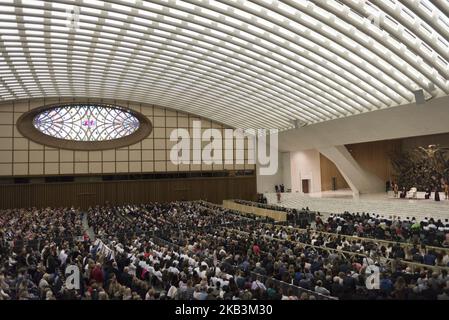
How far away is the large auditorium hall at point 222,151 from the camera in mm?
9583

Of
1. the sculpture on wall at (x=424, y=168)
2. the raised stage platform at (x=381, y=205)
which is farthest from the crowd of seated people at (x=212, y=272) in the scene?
the sculpture on wall at (x=424, y=168)

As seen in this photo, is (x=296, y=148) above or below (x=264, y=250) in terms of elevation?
above

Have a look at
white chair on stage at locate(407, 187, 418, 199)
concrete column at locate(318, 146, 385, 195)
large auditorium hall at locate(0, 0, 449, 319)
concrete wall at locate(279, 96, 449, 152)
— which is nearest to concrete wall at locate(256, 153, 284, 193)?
large auditorium hall at locate(0, 0, 449, 319)

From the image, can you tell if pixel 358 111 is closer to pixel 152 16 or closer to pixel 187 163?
pixel 152 16

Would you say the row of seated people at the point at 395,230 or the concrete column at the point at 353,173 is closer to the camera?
the row of seated people at the point at 395,230

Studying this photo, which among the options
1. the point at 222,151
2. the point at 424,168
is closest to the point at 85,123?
the point at 222,151

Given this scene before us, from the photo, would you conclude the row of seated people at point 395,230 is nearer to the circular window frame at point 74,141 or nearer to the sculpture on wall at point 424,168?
the sculpture on wall at point 424,168

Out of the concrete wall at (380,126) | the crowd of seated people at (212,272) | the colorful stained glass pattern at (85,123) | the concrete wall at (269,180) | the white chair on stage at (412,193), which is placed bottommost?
the crowd of seated people at (212,272)

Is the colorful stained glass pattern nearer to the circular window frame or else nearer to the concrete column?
the circular window frame

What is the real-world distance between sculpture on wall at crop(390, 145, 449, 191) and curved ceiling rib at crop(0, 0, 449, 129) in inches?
331

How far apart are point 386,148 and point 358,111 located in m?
14.4

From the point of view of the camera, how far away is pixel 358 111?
26.4 meters

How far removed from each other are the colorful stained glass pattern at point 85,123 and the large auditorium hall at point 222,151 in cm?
14

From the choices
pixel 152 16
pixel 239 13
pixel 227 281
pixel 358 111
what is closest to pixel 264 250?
pixel 227 281
